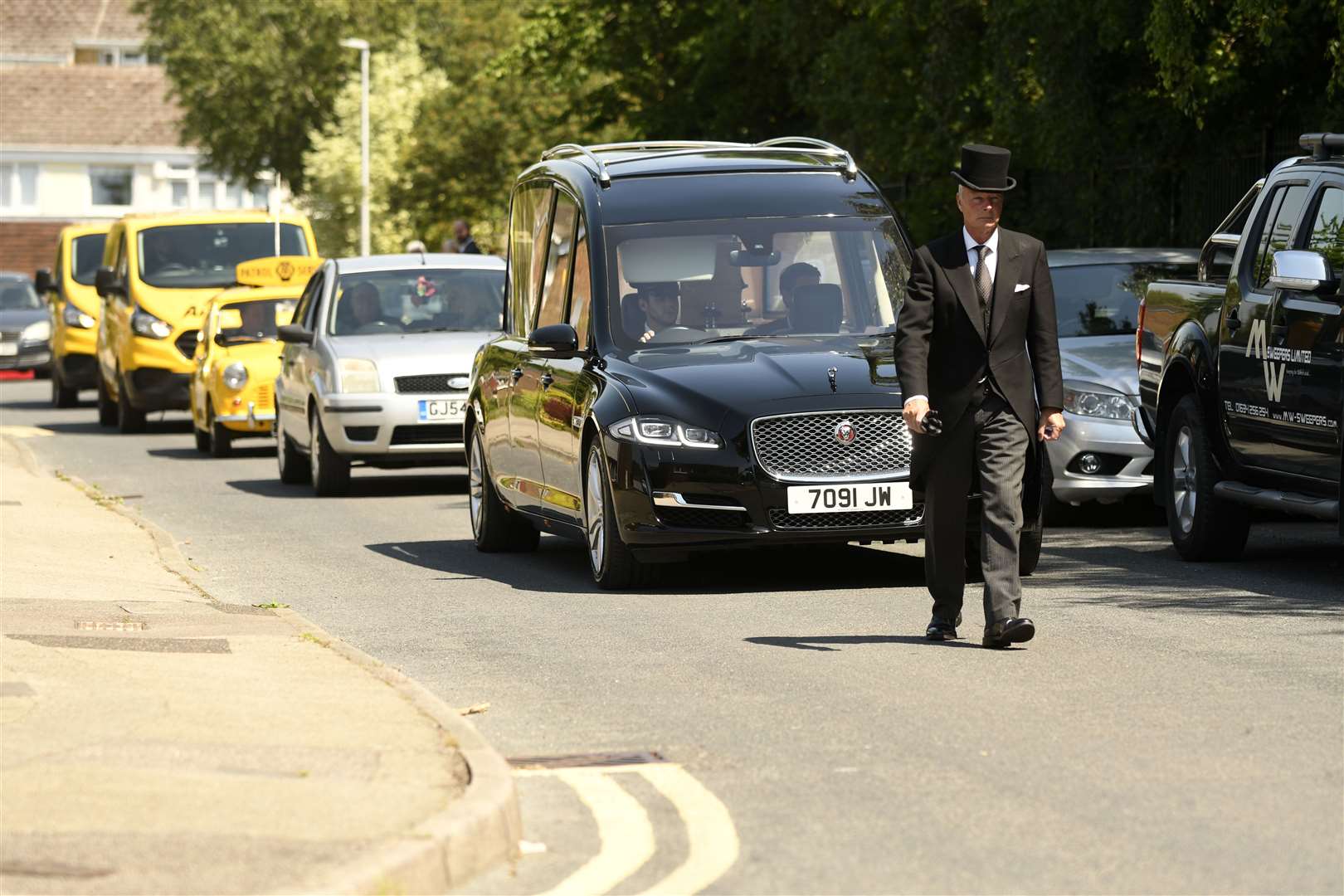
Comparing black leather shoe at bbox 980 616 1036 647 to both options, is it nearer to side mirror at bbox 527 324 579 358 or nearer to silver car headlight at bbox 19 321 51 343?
side mirror at bbox 527 324 579 358

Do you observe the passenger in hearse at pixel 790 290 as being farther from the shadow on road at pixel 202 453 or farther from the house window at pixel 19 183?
the house window at pixel 19 183

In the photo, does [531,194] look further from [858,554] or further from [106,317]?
[106,317]

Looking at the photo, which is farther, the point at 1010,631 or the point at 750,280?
the point at 750,280

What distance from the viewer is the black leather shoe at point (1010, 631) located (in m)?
9.61

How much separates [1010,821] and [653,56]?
33.7 m

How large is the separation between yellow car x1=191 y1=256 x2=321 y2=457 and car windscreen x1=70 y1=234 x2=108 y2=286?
29.5 ft

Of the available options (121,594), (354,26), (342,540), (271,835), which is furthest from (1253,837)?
(354,26)

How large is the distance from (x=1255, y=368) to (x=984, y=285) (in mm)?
3159

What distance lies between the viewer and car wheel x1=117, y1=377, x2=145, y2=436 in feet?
93.1

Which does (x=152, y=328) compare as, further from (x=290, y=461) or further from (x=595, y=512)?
(x=595, y=512)

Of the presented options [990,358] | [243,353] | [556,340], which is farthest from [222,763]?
[243,353]

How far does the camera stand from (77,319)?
33906 mm

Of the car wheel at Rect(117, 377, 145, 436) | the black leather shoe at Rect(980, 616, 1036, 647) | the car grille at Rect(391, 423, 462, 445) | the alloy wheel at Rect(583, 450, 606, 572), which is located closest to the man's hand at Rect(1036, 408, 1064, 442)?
the black leather shoe at Rect(980, 616, 1036, 647)

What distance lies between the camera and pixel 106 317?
96.8 ft
